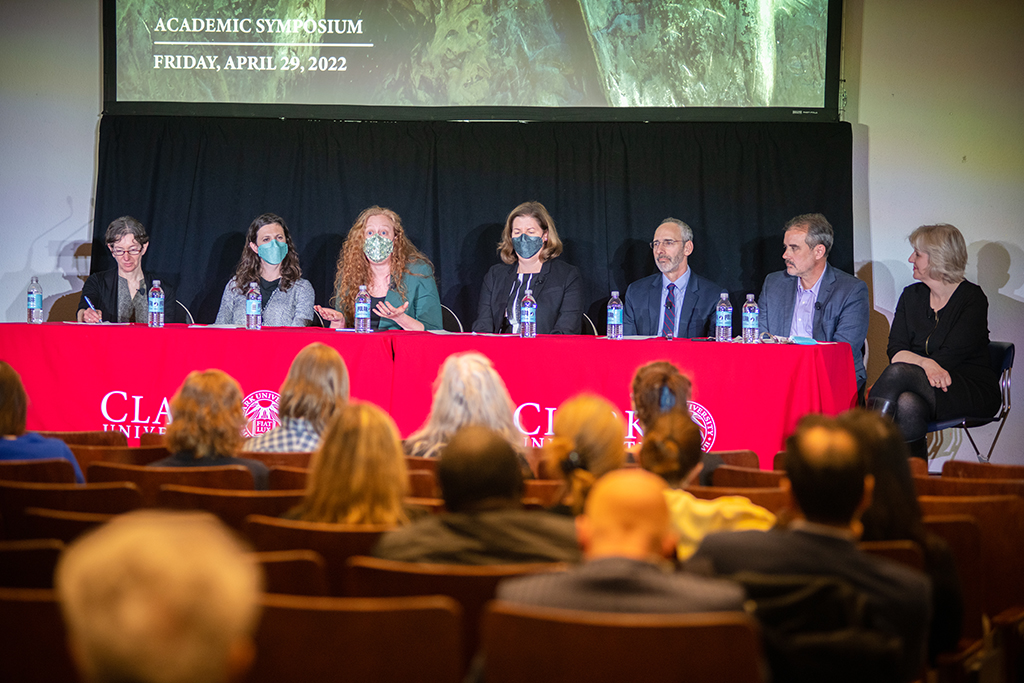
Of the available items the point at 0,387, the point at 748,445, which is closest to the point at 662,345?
the point at 748,445

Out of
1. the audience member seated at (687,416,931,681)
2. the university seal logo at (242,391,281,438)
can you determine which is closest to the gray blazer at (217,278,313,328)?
the university seal logo at (242,391,281,438)

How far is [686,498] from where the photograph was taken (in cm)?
205

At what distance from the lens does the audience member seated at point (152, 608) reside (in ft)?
2.68

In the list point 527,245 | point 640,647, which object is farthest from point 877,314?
point 640,647

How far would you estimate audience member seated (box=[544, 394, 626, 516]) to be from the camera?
2.12 meters

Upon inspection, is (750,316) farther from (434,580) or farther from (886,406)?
(434,580)

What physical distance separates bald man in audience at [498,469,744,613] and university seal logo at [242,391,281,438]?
327 centimetres

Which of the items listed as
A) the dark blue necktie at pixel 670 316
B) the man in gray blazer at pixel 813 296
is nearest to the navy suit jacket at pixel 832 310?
the man in gray blazer at pixel 813 296

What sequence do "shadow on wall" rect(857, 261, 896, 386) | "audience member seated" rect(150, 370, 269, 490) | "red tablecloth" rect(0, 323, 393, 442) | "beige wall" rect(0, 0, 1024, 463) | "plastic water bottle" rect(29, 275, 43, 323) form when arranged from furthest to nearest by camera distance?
1. "shadow on wall" rect(857, 261, 896, 386)
2. "beige wall" rect(0, 0, 1024, 463)
3. "plastic water bottle" rect(29, 275, 43, 323)
4. "red tablecloth" rect(0, 323, 393, 442)
5. "audience member seated" rect(150, 370, 269, 490)

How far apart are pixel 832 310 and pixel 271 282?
10.5ft

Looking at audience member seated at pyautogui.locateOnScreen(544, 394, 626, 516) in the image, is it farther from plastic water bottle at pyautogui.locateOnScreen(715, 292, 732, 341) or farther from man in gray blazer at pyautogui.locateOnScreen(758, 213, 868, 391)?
man in gray blazer at pyautogui.locateOnScreen(758, 213, 868, 391)

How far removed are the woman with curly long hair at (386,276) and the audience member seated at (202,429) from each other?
8.26ft

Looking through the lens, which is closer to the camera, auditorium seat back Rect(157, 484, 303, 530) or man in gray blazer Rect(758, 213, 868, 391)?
auditorium seat back Rect(157, 484, 303, 530)

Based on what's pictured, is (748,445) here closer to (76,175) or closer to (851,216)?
(851,216)
